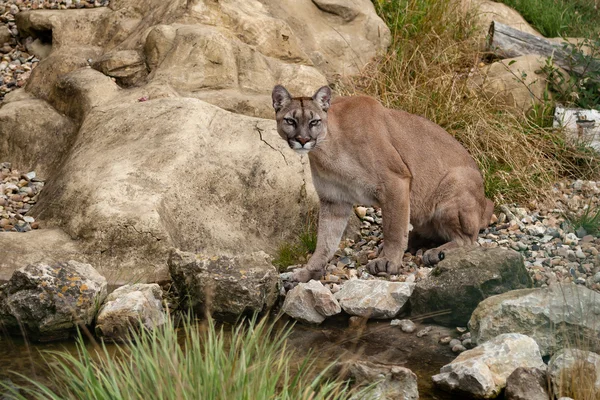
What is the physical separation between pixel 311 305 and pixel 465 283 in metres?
1.05

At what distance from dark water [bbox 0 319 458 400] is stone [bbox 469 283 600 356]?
308 mm

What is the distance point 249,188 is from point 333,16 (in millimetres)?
4217

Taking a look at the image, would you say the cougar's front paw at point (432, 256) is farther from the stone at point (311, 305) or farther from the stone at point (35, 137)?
the stone at point (35, 137)

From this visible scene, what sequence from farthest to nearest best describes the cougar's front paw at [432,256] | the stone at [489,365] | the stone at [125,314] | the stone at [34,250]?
the cougar's front paw at [432,256] < the stone at [34,250] < the stone at [125,314] < the stone at [489,365]

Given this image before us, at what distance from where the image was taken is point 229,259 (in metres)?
5.85

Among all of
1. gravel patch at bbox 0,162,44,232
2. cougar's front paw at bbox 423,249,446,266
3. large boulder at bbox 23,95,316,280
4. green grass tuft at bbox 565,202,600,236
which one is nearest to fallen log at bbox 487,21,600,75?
green grass tuft at bbox 565,202,600,236

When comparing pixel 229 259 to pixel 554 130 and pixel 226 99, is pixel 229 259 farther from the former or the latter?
pixel 554 130

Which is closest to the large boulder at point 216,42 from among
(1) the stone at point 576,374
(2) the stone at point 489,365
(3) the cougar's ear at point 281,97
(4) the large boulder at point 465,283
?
(3) the cougar's ear at point 281,97

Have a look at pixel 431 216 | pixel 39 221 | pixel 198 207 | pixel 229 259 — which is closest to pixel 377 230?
pixel 431 216

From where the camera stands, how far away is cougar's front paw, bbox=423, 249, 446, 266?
22.4ft

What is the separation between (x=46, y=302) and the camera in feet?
17.4

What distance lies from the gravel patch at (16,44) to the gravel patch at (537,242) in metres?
4.93

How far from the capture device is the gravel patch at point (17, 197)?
23.7 ft

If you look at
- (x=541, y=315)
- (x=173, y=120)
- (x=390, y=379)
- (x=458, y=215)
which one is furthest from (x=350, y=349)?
(x=173, y=120)
